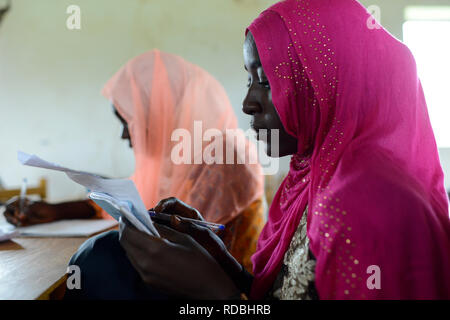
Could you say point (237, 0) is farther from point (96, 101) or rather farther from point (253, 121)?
point (253, 121)

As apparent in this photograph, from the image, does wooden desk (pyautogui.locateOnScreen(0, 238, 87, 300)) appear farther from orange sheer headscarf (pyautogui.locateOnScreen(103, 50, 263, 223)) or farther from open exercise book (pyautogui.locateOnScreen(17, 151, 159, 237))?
orange sheer headscarf (pyautogui.locateOnScreen(103, 50, 263, 223))

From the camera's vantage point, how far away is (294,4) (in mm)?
818

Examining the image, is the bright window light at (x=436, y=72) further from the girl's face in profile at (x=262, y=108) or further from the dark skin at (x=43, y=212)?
the dark skin at (x=43, y=212)

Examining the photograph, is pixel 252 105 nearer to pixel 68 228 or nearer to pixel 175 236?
pixel 175 236

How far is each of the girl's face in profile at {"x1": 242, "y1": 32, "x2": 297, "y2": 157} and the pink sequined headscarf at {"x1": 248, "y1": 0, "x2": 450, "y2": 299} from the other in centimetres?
2

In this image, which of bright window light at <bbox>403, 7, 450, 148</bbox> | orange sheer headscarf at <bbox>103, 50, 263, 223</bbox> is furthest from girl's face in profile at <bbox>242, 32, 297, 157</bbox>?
bright window light at <bbox>403, 7, 450, 148</bbox>

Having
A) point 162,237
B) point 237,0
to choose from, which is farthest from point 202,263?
point 237,0

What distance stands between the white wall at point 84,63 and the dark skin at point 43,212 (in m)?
1.63

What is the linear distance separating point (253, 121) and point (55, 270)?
0.54 metres

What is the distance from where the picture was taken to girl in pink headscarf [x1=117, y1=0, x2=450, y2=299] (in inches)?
22.2

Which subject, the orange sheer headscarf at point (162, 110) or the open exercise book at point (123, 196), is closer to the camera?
the open exercise book at point (123, 196)

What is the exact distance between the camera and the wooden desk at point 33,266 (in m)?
0.67

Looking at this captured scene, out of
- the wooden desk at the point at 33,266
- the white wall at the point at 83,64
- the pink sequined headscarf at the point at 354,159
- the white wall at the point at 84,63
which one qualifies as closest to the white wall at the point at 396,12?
the white wall at the point at 84,63

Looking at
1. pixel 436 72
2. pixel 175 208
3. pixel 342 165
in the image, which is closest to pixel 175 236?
pixel 175 208
